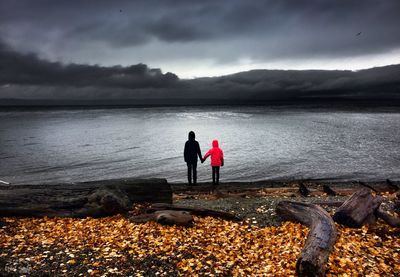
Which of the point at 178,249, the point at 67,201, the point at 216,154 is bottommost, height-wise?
the point at 178,249

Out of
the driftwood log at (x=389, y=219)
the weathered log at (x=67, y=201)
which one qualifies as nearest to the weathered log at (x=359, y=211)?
the driftwood log at (x=389, y=219)

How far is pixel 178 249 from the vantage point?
9375 mm


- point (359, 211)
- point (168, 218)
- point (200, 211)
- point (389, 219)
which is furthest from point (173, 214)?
point (389, 219)

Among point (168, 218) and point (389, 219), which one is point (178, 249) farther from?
point (389, 219)

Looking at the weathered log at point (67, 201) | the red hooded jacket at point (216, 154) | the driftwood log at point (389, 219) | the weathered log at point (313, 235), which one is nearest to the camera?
the weathered log at point (313, 235)

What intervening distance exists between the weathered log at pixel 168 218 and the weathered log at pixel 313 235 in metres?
3.69

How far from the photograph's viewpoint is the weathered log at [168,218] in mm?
11086

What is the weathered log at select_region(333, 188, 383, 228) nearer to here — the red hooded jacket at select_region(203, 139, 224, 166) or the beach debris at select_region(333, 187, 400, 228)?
the beach debris at select_region(333, 187, 400, 228)

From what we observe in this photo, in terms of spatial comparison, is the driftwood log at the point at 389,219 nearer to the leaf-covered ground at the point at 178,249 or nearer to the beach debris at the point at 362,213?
the beach debris at the point at 362,213

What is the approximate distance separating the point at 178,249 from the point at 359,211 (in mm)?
6587

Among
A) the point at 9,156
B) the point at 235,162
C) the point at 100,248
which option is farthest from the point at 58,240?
the point at 9,156

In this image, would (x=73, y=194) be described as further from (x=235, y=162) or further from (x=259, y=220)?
(x=235, y=162)

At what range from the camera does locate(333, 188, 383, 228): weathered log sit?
1094cm

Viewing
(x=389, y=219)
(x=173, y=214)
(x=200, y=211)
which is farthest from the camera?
(x=200, y=211)
